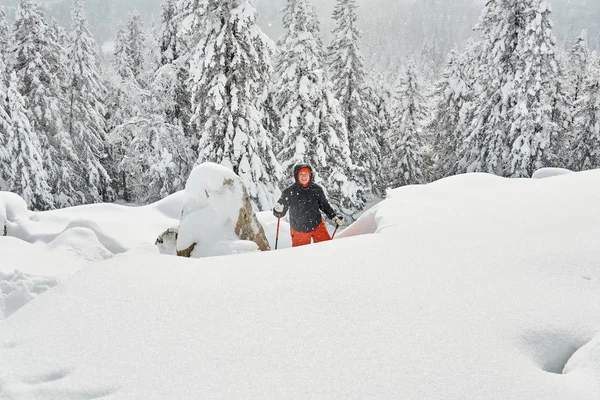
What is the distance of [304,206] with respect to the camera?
709 cm

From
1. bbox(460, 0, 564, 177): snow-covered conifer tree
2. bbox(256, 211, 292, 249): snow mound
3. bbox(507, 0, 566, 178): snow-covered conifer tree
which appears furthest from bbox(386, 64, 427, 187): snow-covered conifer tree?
bbox(256, 211, 292, 249): snow mound

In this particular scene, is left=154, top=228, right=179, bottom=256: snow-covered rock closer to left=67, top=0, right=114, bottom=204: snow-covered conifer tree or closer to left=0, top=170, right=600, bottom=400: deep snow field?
left=0, top=170, right=600, bottom=400: deep snow field

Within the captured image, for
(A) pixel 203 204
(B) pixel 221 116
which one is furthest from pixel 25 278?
(B) pixel 221 116

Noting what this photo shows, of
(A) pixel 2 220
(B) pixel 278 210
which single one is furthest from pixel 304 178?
Result: (A) pixel 2 220

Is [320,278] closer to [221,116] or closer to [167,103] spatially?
[221,116]

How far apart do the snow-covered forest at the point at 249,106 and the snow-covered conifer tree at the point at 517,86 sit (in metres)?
0.06

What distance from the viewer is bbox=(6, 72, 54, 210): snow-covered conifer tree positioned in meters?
18.3

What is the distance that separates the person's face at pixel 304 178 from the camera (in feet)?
22.7

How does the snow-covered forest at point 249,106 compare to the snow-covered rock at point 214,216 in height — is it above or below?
above

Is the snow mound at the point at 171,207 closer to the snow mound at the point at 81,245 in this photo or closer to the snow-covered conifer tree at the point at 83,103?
the snow mound at the point at 81,245

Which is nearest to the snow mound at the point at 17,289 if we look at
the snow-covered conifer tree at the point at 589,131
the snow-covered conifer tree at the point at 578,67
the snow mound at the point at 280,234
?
the snow mound at the point at 280,234

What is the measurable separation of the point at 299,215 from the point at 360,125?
58.7 feet

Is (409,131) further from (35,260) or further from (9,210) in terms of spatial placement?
(35,260)

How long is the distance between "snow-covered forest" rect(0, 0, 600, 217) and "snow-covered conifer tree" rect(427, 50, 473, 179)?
0.22 m
